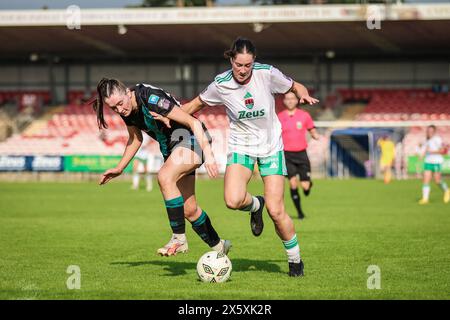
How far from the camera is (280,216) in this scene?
29.4 feet

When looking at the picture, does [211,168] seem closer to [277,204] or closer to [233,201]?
[233,201]

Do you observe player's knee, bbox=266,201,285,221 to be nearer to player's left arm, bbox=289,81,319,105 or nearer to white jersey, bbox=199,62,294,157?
white jersey, bbox=199,62,294,157

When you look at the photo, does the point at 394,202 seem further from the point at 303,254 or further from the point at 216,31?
the point at 216,31

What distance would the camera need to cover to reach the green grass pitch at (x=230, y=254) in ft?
26.6

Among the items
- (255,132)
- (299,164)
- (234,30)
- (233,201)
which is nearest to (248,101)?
(255,132)

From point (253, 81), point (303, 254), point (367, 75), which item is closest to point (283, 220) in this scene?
point (253, 81)

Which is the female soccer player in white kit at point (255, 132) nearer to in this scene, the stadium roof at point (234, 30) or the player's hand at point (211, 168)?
the player's hand at point (211, 168)

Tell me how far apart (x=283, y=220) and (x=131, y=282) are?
1.75m

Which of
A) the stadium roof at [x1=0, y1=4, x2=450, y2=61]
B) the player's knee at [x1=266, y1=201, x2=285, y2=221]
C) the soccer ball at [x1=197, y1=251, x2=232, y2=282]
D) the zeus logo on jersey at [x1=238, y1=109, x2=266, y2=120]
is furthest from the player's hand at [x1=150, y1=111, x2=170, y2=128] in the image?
the stadium roof at [x1=0, y1=4, x2=450, y2=61]

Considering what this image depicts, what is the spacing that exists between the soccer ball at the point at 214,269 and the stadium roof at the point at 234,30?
29.1 metres

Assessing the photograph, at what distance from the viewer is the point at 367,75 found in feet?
158

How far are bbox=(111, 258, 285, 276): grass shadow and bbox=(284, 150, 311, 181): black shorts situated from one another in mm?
6824

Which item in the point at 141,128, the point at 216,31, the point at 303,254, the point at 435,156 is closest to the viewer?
the point at 141,128
